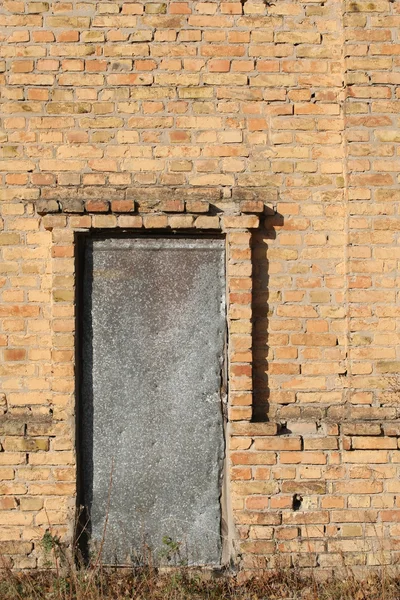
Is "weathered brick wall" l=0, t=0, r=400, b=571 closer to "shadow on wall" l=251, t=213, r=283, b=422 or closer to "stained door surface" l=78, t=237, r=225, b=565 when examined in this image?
"shadow on wall" l=251, t=213, r=283, b=422

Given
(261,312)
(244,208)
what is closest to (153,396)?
(261,312)

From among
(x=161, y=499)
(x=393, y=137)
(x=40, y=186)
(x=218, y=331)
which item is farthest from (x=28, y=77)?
(x=161, y=499)

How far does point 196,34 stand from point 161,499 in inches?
116

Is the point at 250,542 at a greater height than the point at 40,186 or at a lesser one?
lesser

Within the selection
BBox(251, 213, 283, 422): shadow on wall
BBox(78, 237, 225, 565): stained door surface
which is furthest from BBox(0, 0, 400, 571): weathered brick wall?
BBox(78, 237, 225, 565): stained door surface

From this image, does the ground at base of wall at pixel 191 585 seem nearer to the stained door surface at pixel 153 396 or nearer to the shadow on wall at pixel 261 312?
the stained door surface at pixel 153 396

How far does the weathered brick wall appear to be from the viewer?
4.28m

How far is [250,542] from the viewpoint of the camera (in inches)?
168

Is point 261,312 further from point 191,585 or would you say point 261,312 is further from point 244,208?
point 191,585

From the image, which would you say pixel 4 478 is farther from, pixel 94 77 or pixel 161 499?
pixel 94 77

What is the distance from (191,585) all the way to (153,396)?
115 cm

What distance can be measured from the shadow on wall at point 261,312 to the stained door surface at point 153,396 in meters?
0.21

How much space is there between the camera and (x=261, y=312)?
4434 mm

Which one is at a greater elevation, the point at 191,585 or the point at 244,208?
the point at 244,208
